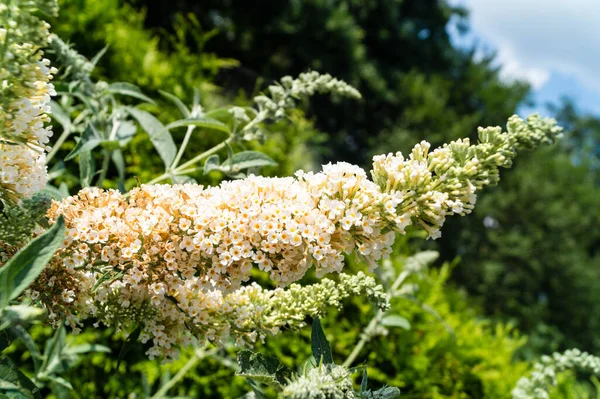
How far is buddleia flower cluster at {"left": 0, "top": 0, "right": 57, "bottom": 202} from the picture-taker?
0.57 meters

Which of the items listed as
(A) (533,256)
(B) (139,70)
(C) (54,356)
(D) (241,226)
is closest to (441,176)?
(D) (241,226)

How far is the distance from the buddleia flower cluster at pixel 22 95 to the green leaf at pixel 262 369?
38 centimetres

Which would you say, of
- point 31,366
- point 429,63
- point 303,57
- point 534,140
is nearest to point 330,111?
point 303,57

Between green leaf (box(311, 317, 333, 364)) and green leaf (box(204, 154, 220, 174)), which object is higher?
green leaf (box(204, 154, 220, 174))

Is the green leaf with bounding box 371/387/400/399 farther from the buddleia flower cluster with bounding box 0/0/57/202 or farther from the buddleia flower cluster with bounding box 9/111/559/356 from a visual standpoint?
the buddleia flower cluster with bounding box 0/0/57/202

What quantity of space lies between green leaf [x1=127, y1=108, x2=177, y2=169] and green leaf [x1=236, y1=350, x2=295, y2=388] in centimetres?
74

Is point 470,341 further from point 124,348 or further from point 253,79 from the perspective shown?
point 253,79

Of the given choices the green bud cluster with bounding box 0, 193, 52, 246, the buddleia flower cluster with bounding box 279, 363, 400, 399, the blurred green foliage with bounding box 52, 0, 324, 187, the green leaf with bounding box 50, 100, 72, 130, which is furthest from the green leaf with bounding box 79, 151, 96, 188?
the blurred green foliage with bounding box 52, 0, 324, 187

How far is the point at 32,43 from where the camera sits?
60 centimetres

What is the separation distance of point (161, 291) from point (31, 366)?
162 centimetres

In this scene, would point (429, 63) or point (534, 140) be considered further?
point (429, 63)

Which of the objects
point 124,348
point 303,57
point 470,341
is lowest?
point 124,348

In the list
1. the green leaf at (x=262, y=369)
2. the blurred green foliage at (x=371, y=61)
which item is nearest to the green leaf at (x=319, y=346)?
the green leaf at (x=262, y=369)

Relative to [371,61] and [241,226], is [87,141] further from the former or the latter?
[371,61]
